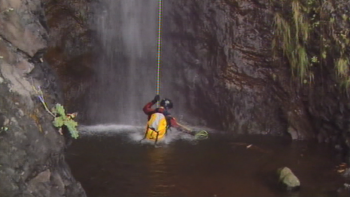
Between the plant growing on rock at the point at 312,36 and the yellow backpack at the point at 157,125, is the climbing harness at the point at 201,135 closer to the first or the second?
the yellow backpack at the point at 157,125

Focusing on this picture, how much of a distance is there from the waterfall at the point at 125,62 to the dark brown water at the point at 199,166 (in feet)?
5.22

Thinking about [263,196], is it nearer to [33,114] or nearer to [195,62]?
[33,114]

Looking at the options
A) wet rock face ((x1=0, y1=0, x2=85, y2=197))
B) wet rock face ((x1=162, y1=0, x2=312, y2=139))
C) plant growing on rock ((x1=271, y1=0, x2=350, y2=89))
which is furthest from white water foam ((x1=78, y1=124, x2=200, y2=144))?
wet rock face ((x1=0, y1=0, x2=85, y2=197))

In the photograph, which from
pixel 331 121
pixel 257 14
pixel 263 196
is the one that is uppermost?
pixel 257 14

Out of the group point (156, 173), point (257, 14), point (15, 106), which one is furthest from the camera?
point (257, 14)

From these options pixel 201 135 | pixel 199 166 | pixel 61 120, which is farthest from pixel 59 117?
pixel 201 135

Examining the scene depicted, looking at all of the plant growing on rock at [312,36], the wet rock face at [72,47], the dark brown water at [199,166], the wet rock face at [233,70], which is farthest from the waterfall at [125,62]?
the plant growing on rock at [312,36]

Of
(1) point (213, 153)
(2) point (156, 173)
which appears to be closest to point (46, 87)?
(2) point (156, 173)

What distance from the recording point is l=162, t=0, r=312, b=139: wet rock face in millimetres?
9625

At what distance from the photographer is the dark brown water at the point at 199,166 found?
664 cm

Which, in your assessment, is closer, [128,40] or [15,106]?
[15,106]

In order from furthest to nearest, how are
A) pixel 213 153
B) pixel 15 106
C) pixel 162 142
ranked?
1. pixel 162 142
2. pixel 213 153
3. pixel 15 106

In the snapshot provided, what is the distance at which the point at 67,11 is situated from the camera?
10.5m

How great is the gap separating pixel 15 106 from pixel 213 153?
466 centimetres
